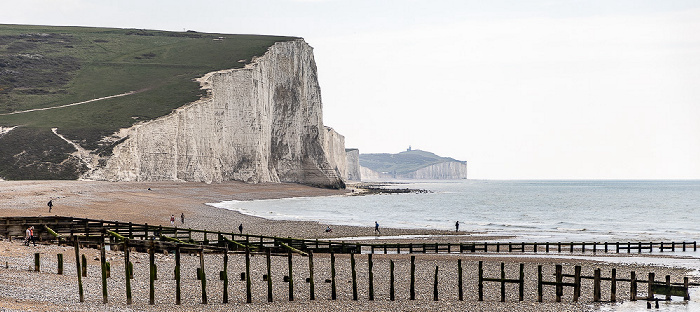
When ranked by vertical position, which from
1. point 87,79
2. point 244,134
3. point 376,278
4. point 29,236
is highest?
point 87,79

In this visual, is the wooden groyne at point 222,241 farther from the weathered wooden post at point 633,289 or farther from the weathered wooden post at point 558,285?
the weathered wooden post at point 633,289

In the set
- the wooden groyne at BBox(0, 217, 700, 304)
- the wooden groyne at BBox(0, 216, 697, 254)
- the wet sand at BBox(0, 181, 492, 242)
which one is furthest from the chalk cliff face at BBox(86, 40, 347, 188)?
the wooden groyne at BBox(0, 217, 700, 304)

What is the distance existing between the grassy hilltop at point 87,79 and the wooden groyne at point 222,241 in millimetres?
54044

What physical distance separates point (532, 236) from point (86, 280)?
39.0m

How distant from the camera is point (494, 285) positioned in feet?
91.4

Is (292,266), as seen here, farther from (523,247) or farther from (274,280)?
(523,247)

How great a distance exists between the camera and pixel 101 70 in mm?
135875

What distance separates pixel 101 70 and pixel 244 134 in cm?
4085

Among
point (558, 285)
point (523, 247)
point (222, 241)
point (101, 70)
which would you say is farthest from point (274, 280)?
point (101, 70)

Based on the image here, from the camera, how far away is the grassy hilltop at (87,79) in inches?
3536

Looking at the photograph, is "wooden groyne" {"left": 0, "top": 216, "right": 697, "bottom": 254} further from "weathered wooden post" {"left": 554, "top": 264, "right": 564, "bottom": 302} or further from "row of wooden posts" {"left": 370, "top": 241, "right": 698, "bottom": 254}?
"weathered wooden post" {"left": 554, "top": 264, "right": 564, "bottom": 302}

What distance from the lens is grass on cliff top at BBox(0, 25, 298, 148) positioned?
102m

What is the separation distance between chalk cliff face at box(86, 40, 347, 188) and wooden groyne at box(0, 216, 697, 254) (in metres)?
52.3

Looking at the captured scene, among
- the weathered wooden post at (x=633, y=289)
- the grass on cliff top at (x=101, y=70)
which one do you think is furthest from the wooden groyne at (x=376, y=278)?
the grass on cliff top at (x=101, y=70)
